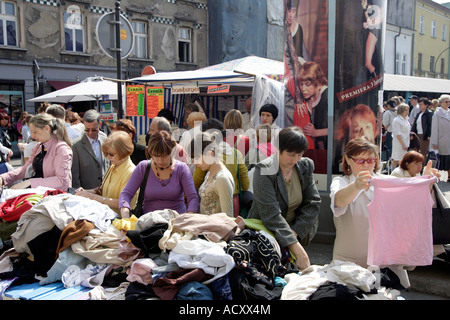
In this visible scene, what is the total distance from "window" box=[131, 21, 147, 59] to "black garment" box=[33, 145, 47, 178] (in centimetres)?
1733

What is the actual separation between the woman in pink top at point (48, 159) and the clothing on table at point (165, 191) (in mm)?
1006

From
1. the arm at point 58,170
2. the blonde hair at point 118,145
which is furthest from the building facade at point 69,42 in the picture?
the blonde hair at point 118,145

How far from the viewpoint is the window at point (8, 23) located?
659 inches

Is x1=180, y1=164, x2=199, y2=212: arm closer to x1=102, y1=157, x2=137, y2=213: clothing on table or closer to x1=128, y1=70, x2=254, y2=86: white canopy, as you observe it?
x1=102, y1=157, x2=137, y2=213: clothing on table

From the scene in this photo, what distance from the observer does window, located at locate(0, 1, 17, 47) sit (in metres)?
16.8

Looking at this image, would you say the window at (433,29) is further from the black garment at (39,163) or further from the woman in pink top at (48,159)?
the black garment at (39,163)

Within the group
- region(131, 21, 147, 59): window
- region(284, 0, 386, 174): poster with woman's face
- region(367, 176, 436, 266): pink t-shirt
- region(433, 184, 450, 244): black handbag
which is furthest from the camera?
region(131, 21, 147, 59): window

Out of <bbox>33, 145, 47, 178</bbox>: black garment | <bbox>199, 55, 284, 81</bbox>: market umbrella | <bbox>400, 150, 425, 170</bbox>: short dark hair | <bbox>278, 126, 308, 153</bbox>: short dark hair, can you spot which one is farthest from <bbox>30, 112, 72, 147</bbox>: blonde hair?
<bbox>199, 55, 284, 81</bbox>: market umbrella

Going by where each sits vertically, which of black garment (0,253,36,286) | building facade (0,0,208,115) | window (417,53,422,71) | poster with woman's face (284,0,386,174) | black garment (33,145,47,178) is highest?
window (417,53,422,71)

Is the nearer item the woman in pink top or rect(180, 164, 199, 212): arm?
rect(180, 164, 199, 212): arm

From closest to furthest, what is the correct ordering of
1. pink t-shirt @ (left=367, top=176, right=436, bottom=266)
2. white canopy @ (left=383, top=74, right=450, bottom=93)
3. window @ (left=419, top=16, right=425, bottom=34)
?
pink t-shirt @ (left=367, top=176, right=436, bottom=266)
white canopy @ (left=383, top=74, right=450, bottom=93)
window @ (left=419, top=16, right=425, bottom=34)

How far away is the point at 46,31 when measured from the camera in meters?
17.7
